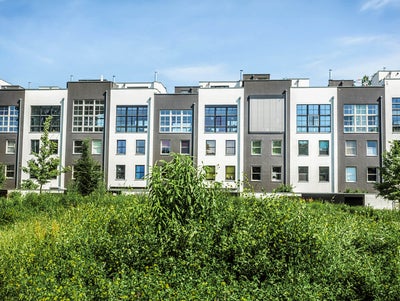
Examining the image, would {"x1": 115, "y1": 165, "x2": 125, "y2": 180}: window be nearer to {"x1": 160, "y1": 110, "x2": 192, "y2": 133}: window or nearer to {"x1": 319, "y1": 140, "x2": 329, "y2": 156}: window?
{"x1": 160, "y1": 110, "x2": 192, "y2": 133}: window

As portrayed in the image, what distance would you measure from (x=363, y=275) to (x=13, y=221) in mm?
15230

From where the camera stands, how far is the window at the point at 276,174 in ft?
155

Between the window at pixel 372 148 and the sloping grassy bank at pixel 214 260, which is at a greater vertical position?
the window at pixel 372 148

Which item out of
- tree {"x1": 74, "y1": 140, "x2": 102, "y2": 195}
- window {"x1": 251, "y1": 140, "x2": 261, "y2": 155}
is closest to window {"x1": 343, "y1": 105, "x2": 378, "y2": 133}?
window {"x1": 251, "y1": 140, "x2": 261, "y2": 155}

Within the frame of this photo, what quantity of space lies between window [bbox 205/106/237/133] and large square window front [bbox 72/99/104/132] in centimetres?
1301

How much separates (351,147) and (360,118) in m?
3.49

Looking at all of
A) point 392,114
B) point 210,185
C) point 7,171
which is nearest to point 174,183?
point 210,185

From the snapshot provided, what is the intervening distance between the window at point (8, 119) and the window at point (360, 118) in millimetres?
40030

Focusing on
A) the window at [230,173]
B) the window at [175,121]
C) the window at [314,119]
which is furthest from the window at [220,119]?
the window at [314,119]

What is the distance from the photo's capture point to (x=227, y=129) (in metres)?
48.6

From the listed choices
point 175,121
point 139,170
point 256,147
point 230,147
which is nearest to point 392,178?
point 256,147

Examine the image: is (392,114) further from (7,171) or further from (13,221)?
(7,171)

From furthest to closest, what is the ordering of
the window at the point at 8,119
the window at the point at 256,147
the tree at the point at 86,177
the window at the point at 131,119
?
the window at the point at 8,119 → the window at the point at 131,119 → the window at the point at 256,147 → the tree at the point at 86,177

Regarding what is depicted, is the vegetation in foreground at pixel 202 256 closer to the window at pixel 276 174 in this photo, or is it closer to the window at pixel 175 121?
the window at pixel 276 174
